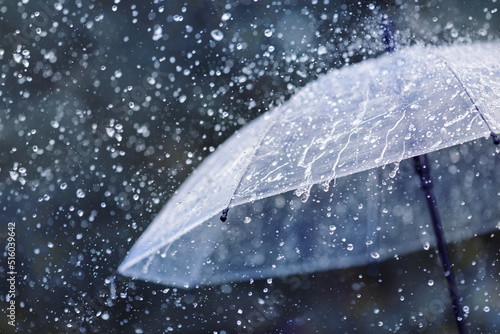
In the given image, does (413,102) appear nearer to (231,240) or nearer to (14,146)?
(231,240)

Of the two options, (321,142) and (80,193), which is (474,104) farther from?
(80,193)

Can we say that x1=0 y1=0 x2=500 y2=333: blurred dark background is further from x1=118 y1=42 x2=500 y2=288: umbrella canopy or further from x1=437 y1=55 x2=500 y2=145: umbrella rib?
x1=437 y1=55 x2=500 y2=145: umbrella rib

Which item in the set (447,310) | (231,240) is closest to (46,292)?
(231,240)

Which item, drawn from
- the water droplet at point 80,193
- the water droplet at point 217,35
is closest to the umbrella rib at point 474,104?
the water droplet at point 217,35

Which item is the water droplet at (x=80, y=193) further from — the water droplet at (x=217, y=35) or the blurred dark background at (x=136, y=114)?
the water droplet at (x=217, y=35)

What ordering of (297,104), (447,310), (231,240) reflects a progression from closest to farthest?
1. (297,104)
2. (231,240)
3. (447,310)

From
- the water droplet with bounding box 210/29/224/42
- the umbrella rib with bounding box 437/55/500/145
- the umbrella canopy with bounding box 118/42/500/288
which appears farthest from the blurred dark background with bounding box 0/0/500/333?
the umbrella rib with bounding box 437/55/500/145
